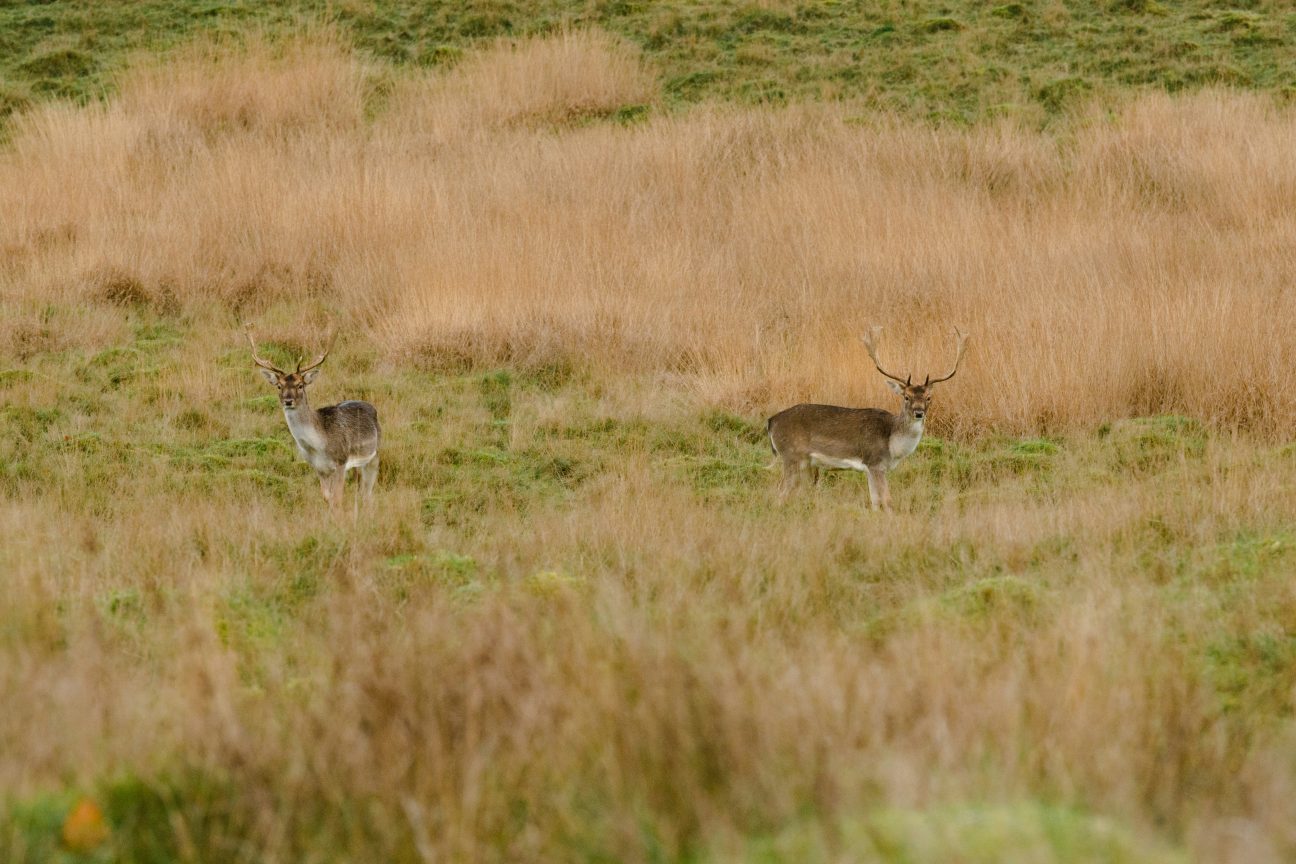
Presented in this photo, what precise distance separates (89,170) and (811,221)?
7.79 metres

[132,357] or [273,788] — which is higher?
[273,788]

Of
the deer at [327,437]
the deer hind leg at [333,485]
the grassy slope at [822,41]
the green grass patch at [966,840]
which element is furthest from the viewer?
the grassy slope at [822,41]

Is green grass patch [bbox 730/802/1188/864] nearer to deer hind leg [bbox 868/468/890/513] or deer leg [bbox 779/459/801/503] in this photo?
deer hind leg [bbox 868/468/890/513]

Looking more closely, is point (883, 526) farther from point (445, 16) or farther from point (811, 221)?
point (445, 16)

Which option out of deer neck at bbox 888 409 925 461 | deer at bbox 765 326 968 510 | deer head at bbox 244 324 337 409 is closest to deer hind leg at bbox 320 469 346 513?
deer head at bbox 244 324 337 409

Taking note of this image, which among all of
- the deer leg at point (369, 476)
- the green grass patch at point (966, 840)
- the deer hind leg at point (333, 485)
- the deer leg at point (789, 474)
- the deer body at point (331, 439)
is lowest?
the deer leg at point (789, 474)

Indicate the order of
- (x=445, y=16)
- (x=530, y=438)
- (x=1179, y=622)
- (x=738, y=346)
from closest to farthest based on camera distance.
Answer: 1. (x=1179, y=622)
2. (x=530, y=438)
3. (x=738, y=346)
4. (x=445, y=16)

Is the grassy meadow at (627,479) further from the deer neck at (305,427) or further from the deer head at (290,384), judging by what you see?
the deer head at (290,384)

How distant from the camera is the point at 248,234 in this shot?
1430cm

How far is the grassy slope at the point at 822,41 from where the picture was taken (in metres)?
19.7

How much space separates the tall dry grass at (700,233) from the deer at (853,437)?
1.33 metres

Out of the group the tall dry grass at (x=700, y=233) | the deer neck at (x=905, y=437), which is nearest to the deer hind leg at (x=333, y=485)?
the tall dry grass at (x=700, y=233)

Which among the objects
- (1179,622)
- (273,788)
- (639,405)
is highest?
(273,788)

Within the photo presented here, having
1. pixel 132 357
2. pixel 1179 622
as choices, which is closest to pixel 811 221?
pixel 132 357
